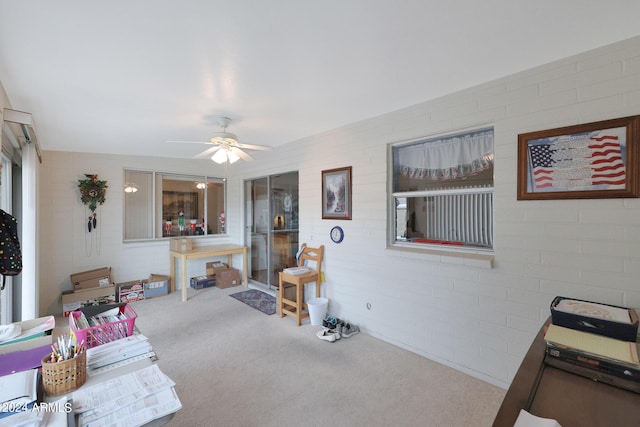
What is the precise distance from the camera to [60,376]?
3.65ft

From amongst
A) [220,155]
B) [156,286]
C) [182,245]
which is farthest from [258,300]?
[220,155]

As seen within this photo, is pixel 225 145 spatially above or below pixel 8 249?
above

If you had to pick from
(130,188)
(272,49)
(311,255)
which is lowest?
(311,255)

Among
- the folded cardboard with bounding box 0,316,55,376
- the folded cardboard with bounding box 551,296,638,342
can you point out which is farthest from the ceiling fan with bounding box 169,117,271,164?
the folded cardboard with bounding box 551,296,638,342

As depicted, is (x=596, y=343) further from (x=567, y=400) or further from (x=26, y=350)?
(x=26, y=350)

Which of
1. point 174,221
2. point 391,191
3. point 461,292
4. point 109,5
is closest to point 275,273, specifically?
point 174,221

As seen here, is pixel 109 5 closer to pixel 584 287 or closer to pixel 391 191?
pixel 391 191

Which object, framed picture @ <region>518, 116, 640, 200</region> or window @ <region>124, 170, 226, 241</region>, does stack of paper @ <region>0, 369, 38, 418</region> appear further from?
window @ <region>124, 170, 226, 241</region>

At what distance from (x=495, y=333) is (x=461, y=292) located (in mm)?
389

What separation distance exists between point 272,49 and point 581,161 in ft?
7.28

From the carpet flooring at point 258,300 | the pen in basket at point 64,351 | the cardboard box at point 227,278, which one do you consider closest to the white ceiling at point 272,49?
the pen in basket at point 64,351

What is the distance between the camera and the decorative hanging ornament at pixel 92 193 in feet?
14.6

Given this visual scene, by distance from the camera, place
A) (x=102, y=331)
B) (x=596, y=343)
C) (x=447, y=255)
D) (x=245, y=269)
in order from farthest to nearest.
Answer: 1. (x=245, y=269)
2. (x=447, y=255)
3. (x=102, y=331)
4. (x=596, y=343)

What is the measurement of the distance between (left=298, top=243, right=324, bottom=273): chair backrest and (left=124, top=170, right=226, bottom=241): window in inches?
105
